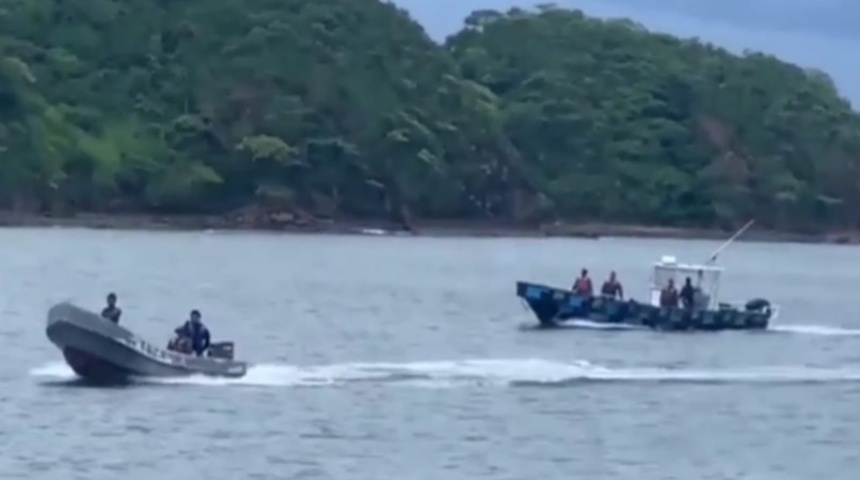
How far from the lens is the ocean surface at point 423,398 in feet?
158

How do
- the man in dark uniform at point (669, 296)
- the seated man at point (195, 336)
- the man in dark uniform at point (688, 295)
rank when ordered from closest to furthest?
the seated man at point (195, 336) → the man in dark uniform at point (669, 296) → the man in dark uniform at point (688, 295)

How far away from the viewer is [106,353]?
2170 inches

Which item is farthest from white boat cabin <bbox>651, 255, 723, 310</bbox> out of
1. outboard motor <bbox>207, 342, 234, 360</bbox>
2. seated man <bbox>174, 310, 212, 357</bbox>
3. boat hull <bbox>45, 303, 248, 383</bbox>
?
boat hull <bbox>45, 303, 248, 383</bbox>

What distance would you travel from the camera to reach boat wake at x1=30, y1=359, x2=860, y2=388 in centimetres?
6078

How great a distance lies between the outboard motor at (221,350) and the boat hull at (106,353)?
1.27 ft

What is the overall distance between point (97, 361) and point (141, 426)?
4756 mm

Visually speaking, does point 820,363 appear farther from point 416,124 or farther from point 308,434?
point 416,124

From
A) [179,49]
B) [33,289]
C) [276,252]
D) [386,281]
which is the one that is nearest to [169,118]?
[179,49]

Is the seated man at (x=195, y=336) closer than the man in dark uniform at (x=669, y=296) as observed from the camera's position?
Yes

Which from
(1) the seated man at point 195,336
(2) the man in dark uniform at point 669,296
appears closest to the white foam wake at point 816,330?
(2) the man in dark uniform at point 669,296

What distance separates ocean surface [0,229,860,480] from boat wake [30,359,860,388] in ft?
0.32

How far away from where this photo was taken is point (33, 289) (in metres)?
102

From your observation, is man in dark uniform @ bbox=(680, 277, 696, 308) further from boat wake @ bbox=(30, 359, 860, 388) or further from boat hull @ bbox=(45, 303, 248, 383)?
boat hull @ bbox=(45, 303, 248, 383)

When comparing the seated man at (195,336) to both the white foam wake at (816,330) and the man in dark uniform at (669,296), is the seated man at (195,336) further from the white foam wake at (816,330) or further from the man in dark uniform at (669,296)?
the white foam wake at (816,330)
